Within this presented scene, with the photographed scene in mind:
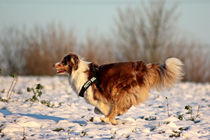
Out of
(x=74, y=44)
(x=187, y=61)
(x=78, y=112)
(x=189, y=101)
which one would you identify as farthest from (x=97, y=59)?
(x=78, y=112)

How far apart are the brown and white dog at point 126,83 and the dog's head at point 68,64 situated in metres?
0.39

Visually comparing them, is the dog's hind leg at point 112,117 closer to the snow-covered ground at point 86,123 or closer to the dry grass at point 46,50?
the snow-covered ground at point 86,123

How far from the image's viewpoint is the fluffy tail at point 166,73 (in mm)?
6055

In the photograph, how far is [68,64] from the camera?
643cm

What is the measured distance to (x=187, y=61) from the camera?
2520 centimetres

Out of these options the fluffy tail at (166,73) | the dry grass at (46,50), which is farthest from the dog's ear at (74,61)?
the dry grass at (46,50)

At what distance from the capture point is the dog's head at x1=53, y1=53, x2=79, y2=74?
6377 mm

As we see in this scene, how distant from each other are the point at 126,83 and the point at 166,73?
81cm

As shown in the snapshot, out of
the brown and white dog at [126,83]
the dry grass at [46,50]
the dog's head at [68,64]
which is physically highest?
the dry grass at [46,50]

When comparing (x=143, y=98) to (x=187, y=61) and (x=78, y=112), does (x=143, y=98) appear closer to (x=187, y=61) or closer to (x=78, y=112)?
(x=78, y=112)

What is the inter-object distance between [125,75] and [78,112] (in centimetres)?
210

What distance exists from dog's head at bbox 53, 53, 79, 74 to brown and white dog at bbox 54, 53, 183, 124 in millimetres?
388

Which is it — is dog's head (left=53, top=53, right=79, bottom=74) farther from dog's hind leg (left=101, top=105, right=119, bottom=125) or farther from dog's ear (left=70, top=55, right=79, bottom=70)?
dog's hind leg (left=101, top=105, right=119, bottom=125)

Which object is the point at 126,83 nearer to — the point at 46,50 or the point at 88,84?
the point at 88,84
